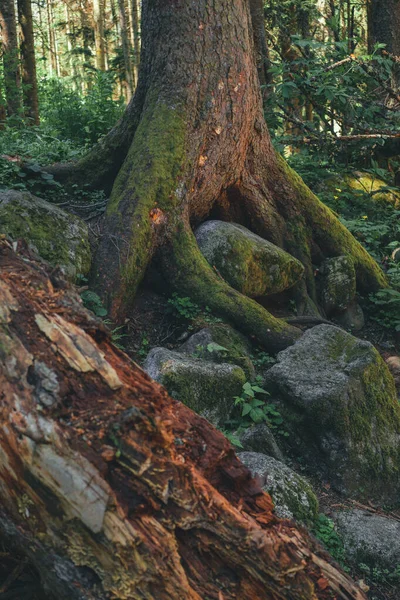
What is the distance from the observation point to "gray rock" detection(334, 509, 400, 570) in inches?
155

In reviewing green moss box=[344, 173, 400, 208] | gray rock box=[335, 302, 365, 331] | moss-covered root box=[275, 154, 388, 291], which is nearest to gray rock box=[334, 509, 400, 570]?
gray rock box=[335, 302, 365, 331]

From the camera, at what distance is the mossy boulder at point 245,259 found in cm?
631

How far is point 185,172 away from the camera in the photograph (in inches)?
243

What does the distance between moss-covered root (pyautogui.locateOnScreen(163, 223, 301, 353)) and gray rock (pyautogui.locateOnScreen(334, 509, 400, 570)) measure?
2.06 m

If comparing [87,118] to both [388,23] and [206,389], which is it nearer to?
[388,23]

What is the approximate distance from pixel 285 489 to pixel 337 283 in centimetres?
408

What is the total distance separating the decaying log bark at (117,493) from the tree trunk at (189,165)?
293 cm

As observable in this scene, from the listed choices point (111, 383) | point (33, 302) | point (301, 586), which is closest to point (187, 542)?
point (301, 586)

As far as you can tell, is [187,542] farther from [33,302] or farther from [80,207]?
[80,207]

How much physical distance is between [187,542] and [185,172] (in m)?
4.50

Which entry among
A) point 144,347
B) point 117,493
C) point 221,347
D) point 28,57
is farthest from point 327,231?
point 28,57

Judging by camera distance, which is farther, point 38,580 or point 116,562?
point 38,580

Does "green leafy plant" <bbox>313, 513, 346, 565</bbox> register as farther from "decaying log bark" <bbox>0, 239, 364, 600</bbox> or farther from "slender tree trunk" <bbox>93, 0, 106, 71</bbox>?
"slender tree trunk" <bbox>93, 0, 106, 71</bbox>

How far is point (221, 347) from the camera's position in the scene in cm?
525
